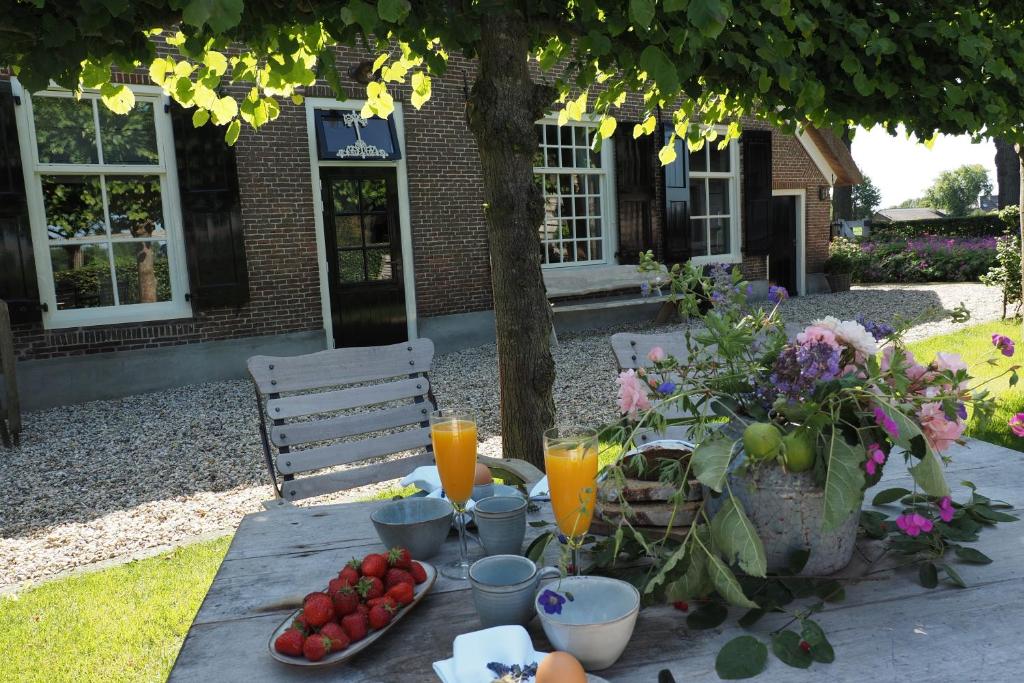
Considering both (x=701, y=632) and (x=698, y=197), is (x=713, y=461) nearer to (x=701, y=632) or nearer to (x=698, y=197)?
(x=701, y=632)

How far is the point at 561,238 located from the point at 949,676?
905 cm

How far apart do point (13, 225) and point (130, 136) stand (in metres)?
1.27

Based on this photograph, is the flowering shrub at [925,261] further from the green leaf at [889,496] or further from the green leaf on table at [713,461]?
the green leaf on table at [713,461]

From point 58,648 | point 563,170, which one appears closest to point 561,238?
point 563,170

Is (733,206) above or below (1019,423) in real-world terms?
above

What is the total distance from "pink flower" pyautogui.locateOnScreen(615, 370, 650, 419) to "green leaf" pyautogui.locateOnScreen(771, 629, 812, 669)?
1.34 feet

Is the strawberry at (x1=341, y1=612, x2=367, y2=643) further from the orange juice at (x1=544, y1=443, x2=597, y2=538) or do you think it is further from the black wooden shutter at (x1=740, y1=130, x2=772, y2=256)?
the black wooden shutter at (x1=740, y1=130, x2=772, y2=256)

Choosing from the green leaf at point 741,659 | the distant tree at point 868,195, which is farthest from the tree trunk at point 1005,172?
the distant tree at point 868,195

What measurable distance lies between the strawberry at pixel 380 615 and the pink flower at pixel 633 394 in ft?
1.65

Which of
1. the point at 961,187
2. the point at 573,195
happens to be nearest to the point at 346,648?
the point at 573,195

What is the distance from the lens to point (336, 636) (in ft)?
3.51

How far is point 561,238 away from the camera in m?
9.88

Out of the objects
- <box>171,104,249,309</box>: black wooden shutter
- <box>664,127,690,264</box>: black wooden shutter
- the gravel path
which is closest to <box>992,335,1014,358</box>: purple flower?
the gravel path

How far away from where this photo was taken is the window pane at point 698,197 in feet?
37.3
